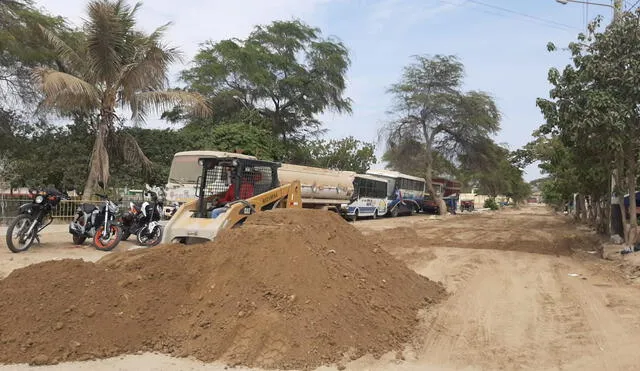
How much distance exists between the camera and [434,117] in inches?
1686

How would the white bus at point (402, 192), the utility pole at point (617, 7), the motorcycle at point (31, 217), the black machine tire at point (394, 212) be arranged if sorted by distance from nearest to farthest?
the motorcycle at point (31, 217)
the utility pole at point (617, 7)
the white bus at point (402, 192)
the black machine tire at point (394, 212)

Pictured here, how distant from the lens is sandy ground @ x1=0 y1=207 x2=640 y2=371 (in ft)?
17.0

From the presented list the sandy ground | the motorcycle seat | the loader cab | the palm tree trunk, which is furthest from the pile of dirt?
the palm tree trunk

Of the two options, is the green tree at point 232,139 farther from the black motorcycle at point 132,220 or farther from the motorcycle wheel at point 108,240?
the motorcycle wheel at point 108,240

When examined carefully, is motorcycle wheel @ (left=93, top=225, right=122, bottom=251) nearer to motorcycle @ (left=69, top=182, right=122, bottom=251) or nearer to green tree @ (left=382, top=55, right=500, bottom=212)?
motorcycle @ (left=69, top=182, right=122, bottom=251)

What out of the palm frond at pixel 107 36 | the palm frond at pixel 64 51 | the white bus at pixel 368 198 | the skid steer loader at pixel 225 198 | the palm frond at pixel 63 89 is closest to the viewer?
the skid steer loader at pixel 225 198

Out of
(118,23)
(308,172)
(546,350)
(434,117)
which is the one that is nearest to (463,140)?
(434,117)

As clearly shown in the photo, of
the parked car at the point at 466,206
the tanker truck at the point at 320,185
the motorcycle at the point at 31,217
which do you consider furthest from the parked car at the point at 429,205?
the motorcycle at the point at 31,217

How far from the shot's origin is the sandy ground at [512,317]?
5.19 metres

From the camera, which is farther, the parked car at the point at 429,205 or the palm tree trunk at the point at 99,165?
the parked car at the point at 429,205

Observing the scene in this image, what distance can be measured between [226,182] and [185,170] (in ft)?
31.1


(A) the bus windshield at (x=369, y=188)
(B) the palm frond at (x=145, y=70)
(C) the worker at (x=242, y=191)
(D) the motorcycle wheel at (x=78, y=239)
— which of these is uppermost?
(B) the palm frond at (x=145, y=70)

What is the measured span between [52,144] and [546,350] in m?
21.9

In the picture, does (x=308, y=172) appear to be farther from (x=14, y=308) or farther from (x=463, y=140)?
(x=463, y=140)
